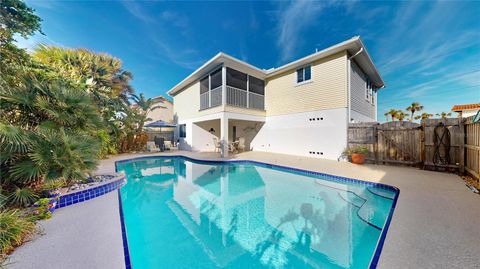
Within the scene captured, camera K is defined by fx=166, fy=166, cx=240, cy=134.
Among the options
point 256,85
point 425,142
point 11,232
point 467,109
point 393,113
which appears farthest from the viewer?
point 393,113

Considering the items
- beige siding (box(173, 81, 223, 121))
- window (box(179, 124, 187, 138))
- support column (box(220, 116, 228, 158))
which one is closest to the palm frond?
support column (box(220, 116, 228, 158))

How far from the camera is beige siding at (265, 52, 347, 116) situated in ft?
27.9

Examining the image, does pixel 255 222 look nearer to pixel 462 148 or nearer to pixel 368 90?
pixel 462 148

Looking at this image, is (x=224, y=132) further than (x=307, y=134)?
No

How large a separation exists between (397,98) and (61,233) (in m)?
23.7

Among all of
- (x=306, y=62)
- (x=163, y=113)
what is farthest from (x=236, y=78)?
(x=163, y=113)

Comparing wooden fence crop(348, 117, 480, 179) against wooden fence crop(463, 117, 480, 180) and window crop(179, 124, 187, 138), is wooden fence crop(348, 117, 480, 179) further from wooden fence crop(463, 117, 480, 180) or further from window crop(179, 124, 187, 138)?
window crop(179, 124, 187, 138)

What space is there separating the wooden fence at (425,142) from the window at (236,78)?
22.8 feet

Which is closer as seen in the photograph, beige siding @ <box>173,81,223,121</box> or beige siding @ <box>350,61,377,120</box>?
beige siding @ <box>350,61,377,120</box>

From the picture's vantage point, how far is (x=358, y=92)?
9766 millimetres

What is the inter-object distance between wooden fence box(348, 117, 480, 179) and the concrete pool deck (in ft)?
9.59

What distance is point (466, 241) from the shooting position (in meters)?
2.22

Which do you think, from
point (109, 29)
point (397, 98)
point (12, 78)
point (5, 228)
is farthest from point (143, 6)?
point (397, 98)

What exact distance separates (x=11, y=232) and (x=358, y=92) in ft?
42.7
